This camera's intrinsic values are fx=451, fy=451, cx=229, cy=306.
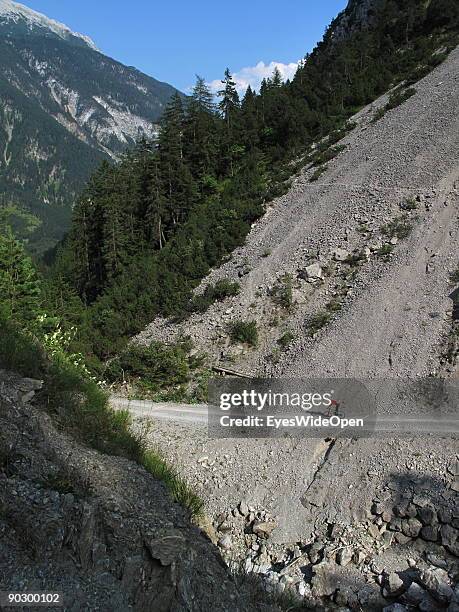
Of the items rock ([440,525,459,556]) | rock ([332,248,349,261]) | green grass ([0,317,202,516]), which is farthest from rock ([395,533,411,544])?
rock ([332,248,349,261])

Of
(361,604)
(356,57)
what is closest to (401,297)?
(361,604)

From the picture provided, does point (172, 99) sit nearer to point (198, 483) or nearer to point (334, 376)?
point (334, 376)

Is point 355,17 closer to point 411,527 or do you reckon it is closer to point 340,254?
point 340,254

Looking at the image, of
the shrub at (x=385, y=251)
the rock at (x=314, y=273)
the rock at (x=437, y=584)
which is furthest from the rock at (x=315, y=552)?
the shrub at (x=385, y=251)

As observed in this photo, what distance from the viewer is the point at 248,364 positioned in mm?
20781

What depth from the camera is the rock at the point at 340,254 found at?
2303 centimetres

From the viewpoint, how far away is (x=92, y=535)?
201 inches

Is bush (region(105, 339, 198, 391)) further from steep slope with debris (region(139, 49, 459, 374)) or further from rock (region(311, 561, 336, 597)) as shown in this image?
rock (region(311, 561, 336, 597))

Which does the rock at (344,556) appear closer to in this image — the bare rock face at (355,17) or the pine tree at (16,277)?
the pine tree at (16,277)

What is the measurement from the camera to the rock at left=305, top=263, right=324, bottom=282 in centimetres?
2273

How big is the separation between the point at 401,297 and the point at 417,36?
38080 millimetres

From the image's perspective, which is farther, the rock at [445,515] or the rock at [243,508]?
the rock at [243,508]

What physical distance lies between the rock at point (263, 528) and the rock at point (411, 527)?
3357 mm

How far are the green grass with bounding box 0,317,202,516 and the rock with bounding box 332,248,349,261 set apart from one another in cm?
1628
